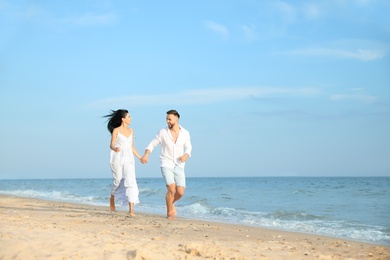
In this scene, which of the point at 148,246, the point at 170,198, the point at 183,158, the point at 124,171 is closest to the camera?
the point at 148,246

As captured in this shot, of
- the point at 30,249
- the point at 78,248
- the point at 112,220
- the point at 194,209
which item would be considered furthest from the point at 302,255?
Result: the point at 194,209

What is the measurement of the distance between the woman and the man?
2.19ft

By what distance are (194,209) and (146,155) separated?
561 cm

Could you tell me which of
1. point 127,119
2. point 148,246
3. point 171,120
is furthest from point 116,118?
point 148,246

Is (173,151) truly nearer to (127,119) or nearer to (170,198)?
(170,198)

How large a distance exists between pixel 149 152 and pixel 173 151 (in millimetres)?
513

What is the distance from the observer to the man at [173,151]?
996 cm

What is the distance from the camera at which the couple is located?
9.98 meters

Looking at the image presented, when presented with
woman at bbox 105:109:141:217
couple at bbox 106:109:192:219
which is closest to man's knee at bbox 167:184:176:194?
couple at bbox 106:109:192:219

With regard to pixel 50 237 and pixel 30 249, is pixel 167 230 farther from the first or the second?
pixel 30 249

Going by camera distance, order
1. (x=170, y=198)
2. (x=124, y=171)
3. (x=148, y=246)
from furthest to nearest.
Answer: (x=124, y=171) < (x=170, y=198) < (x=148, y=246)

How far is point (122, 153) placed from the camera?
10680 mm

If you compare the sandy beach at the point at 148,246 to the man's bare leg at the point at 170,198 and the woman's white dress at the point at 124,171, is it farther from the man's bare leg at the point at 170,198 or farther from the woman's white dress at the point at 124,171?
the woman's white dress at the point at 124,171

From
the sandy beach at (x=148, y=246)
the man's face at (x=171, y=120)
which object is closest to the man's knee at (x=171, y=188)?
the man's face at (x=171, y=120)
